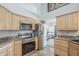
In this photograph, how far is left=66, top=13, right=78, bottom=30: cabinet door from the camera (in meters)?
1.47

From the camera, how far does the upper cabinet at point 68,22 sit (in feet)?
4.91

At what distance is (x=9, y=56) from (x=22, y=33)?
0.38m

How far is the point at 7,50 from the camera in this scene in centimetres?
147

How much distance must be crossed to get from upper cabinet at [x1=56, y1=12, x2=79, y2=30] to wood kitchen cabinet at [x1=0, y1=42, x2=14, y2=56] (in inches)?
29.7

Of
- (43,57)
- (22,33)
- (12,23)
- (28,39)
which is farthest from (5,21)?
(43,57)

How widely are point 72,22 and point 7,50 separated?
3.50 ft

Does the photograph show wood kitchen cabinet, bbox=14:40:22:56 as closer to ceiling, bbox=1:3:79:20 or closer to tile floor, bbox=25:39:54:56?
tile floor, bbox=25:39:54:56

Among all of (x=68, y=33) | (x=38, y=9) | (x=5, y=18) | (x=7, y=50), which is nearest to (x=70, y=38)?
(x=68, y=33)

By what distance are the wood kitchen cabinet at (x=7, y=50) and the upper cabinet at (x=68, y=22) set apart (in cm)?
75

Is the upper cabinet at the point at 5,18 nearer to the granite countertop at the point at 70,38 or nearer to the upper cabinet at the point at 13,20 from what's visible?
the upper cabinet at the point at 13,20

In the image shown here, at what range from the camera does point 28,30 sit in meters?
1.61

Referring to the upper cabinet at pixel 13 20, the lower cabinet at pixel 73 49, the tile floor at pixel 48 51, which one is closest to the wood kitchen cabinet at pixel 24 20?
the upper cabinet at pixel 13 20

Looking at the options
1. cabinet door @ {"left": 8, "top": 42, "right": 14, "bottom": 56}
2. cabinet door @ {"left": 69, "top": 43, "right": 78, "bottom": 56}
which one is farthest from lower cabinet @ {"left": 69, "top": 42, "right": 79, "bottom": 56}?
cabinet door @ {"left": 8, "top": 42, "right": 14, "bottom": 56}

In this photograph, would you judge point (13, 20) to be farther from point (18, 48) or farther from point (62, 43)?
point (62, 43)
